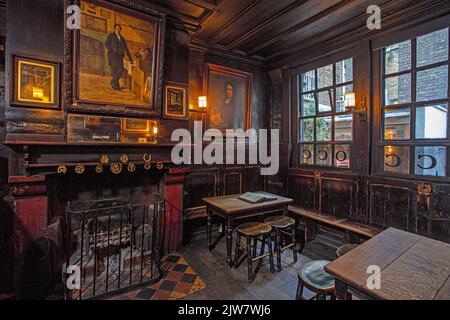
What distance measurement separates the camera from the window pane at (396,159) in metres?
2.79

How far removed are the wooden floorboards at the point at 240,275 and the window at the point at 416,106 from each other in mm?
1529

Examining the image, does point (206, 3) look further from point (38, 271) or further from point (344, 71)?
point (38, 271)

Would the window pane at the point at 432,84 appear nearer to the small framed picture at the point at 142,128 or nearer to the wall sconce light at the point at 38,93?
the small framed picture at the point at 142,128

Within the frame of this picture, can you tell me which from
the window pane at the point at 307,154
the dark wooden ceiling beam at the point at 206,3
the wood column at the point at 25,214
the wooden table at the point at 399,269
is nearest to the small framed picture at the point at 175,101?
the dark wooden ceiling beam at the point at 206,3

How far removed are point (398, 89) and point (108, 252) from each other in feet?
12.8

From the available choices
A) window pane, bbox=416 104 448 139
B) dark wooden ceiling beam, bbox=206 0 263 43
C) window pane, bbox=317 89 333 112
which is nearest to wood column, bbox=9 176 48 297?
dark wooden ceiling beam, bbox=206 0 263 43

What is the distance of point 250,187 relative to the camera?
4051 mm

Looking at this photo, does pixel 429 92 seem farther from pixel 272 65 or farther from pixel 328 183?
pixel 272 65

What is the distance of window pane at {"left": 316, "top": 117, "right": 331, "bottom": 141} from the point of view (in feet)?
11.8

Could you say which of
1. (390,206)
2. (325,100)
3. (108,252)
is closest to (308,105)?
(325,100)

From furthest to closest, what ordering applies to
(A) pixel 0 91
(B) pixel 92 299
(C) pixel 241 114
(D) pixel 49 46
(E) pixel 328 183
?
(C) pixel 241 114, (E) pixel 328 183, (A) pixel 0 91, (D) pixel 49 46, (B) pixel 92 299

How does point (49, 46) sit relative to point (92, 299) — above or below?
above
